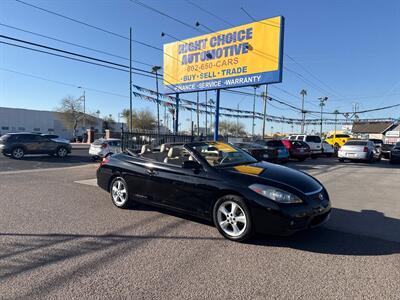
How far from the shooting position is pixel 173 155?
17.8ft

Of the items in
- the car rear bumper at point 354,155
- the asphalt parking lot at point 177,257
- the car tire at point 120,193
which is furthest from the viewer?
the car rear bumper at point 354,155

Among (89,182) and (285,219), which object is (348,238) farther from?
(89,182)

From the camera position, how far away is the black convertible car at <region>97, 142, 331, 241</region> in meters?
4.09

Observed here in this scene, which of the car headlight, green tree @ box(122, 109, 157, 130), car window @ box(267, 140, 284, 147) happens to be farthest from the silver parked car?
green tree @ box(122, 109, 157, 130)

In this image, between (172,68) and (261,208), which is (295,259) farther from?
(172,68)

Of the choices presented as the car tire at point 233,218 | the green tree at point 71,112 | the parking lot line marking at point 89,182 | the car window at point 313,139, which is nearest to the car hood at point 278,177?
the car tire at point 233,218

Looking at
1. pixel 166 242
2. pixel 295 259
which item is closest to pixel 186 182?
pixel 166 242

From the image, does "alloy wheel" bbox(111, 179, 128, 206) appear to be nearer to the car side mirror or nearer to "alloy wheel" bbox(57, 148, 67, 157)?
the car side mirror

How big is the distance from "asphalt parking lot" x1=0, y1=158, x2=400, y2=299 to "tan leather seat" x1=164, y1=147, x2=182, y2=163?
3.50 feet

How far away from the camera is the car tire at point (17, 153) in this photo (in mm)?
16859

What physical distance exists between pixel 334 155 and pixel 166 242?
2404 cm

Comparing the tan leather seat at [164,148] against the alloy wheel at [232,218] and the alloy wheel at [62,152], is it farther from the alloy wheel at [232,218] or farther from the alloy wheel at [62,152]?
the alloy wheel at [62,152]

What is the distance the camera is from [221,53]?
17297 millimetres

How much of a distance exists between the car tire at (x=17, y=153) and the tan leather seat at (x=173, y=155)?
49.4 feet
